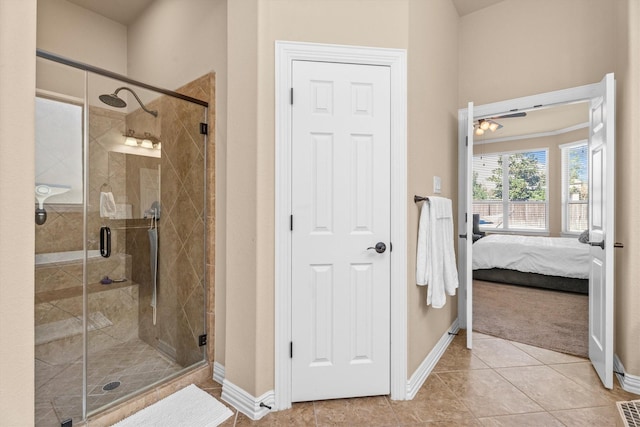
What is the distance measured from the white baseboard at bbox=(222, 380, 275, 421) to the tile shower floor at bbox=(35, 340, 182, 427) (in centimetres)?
51

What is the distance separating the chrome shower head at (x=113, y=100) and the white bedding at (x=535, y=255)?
5180mm

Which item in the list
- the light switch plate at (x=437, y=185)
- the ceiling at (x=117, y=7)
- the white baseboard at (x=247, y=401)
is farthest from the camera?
the ceiling at (x=117, y=7)

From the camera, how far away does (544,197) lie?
6.78 metres

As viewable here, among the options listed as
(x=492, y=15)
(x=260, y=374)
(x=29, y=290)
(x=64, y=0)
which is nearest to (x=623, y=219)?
(x=492, y=15)

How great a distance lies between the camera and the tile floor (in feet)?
5.80

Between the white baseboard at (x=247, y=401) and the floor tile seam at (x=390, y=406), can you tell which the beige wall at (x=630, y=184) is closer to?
the floor tile seam at (x=390, y=406)

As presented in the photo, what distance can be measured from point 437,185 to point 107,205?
2.46m

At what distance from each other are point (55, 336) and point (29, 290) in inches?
52.5

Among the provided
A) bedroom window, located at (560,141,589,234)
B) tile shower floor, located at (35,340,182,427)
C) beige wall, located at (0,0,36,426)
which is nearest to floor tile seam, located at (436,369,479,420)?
tile shower floor, located at (35,340,182,427)

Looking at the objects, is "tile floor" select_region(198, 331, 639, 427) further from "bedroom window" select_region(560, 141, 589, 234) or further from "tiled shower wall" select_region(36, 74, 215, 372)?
"bedroom window" select_region(560, 141, 589, 234)

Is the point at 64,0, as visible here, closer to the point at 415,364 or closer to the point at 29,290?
the point at 29,290

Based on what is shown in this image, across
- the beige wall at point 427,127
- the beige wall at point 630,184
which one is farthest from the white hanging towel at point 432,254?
the beige wall at point 630,184

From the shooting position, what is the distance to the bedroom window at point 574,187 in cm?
612

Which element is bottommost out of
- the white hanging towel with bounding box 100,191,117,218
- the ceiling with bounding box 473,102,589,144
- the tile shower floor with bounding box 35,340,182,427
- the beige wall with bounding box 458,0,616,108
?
the tile shower floor with bounding box 35,340,182,427
